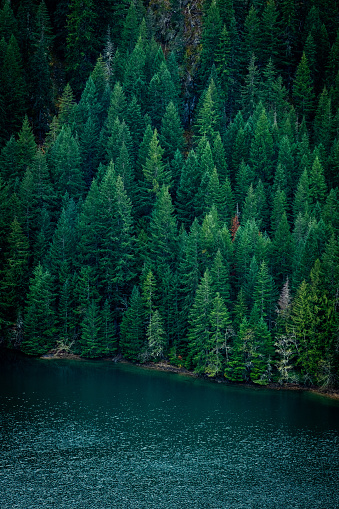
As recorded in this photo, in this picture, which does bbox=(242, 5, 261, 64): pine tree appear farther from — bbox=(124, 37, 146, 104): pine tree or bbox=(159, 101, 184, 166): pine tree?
bbox=(159, 101, 184, 166): pine tree

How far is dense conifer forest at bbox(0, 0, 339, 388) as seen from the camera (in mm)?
82562

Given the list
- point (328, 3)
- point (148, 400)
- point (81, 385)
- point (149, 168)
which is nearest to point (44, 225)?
point (149, 168)

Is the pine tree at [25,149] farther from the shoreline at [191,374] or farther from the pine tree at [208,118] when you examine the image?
the shoreline at [191,374]

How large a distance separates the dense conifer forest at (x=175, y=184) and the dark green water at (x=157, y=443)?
6.90 metres

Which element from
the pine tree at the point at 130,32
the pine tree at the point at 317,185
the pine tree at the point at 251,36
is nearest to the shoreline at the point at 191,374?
the pine tree at the point at 317,185

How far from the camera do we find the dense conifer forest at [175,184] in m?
82.6

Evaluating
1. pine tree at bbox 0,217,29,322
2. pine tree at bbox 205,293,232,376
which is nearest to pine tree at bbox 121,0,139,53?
pine tree at bbox 0,217,29,322

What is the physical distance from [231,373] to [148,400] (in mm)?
12140

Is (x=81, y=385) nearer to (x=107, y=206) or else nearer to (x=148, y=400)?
(x=148, y=400)

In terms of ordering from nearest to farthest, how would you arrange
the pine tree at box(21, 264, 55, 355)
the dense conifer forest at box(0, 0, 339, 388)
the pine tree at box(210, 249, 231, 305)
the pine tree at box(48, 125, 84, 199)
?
the dense conifer forest at box(0, 0, 339, 388), the pine tree at box(210, 249, 231, 305), the pine tree at box(21, 264, 55, 355), the pine tree at box(48, 125, 84, 199)

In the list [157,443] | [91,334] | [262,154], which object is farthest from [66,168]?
[157,443]

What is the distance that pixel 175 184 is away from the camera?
343ft

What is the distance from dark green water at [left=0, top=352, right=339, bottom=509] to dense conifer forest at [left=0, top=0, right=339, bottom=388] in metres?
6.90

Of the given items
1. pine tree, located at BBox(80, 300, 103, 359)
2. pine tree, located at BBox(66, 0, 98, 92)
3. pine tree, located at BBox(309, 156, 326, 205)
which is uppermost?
pine tree, located at BBox(66, 0, 98, 92)
